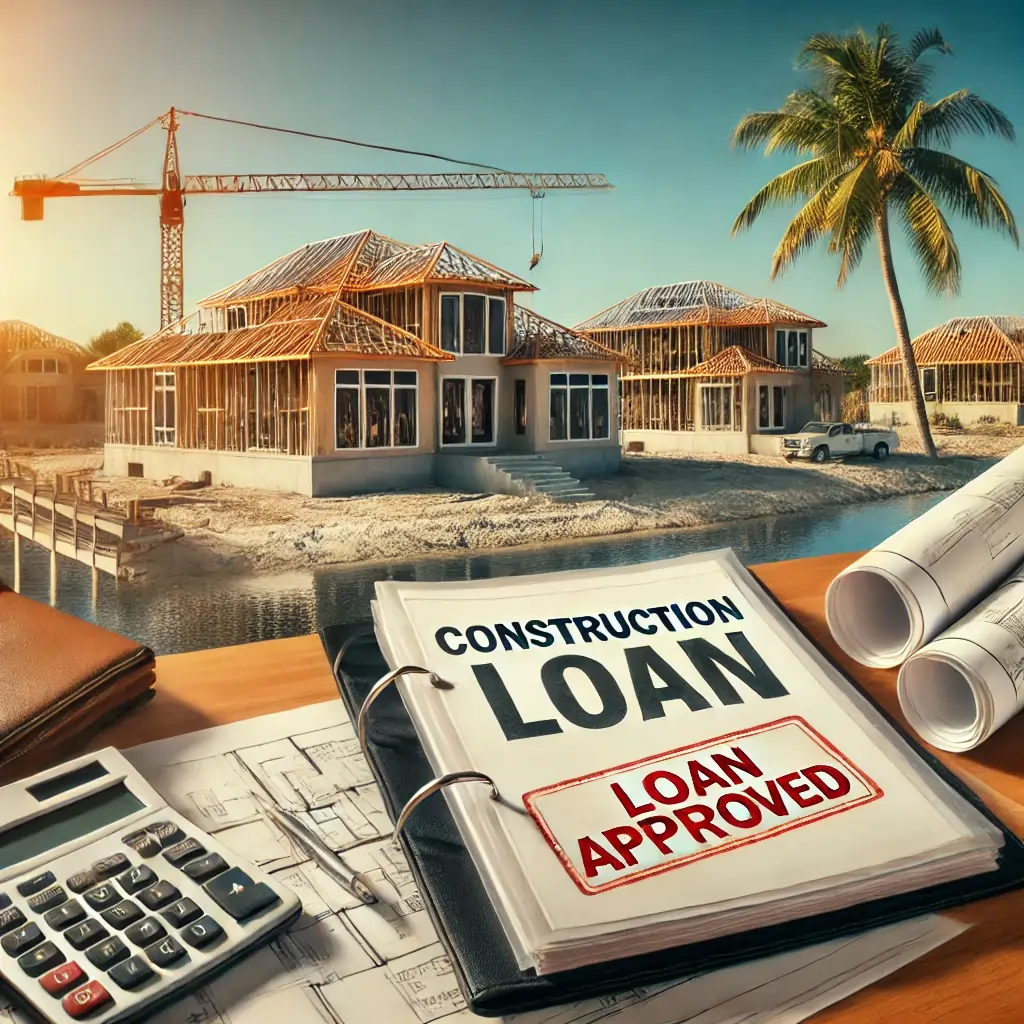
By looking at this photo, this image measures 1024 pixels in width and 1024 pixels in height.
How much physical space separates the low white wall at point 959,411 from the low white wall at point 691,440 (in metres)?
0.34

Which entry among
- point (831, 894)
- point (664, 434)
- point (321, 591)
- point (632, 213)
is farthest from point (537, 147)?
point (831, 894)

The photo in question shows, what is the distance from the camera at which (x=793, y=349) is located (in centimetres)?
221

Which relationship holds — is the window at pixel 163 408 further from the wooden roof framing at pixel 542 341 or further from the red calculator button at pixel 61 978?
the red calculator button at pixel 61 978

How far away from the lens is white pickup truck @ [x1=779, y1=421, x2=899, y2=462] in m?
2.26

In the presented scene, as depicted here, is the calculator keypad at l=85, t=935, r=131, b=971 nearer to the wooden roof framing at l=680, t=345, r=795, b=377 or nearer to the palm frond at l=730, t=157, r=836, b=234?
the wooden roof framing at l=680, t=345, r=795, b=377

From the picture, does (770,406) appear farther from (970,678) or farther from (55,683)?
(55,683)

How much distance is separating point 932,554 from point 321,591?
112cm

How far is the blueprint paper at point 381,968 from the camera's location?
0.44m

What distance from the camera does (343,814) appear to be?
0.64 meters

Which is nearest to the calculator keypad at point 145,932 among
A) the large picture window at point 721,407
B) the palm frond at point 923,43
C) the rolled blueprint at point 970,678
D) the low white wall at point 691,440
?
the rolled blueprint at point 970,678

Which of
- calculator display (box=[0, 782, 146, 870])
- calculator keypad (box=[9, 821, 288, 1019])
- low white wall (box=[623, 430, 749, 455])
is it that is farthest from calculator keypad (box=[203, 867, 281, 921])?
low white wall (box=[623, 430, 749, 455])

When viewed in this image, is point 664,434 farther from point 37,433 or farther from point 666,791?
point 666,791

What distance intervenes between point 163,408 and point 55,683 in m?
1.01

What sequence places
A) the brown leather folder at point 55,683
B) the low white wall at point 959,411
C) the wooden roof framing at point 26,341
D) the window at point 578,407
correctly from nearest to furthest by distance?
the brown leather folder at point 55,683
the wooden roof framing at point 26,341
the window at point 578,407
the low white wall at point 959,411
